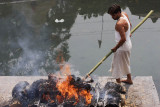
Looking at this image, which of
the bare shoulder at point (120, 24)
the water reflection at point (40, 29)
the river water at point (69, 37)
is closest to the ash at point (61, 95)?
the bare shoulder at point (120, 24)

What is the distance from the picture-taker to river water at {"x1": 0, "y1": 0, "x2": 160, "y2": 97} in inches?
312

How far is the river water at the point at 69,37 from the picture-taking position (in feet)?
26.0

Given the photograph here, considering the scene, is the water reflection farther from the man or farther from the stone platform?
the man

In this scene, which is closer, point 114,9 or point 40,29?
point 114,9

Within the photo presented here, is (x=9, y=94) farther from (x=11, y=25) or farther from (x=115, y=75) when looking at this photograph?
(x=11, y=25)

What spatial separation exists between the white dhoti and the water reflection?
2918 mm

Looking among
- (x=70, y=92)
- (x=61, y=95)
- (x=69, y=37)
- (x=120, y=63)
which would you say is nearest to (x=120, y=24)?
(x=120, y=63)

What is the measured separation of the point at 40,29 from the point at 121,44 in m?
6.59

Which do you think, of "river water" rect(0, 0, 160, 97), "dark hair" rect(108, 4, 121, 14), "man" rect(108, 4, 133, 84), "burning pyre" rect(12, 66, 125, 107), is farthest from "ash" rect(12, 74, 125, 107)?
"river water" rect(0, 0, 160, 97)

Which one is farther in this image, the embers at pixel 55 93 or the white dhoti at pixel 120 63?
the white dhoti at pixel 120 63

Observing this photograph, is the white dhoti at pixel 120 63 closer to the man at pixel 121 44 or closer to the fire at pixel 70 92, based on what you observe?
the man at pixel 121 44

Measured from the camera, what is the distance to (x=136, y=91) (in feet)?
18.2

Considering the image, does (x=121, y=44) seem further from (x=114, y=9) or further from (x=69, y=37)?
(x=69, y=37)

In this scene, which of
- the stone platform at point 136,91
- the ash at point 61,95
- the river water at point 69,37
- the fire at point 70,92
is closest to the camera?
the ash at point 61,95
